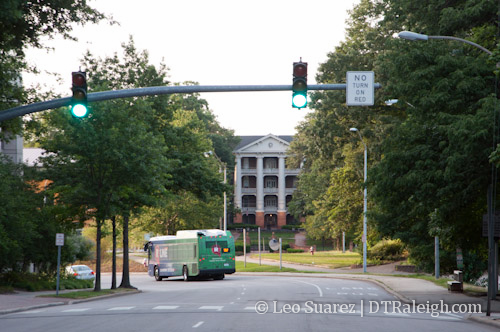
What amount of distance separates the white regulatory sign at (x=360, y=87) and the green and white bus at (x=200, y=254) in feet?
110

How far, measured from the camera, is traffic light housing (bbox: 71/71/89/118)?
577 inches

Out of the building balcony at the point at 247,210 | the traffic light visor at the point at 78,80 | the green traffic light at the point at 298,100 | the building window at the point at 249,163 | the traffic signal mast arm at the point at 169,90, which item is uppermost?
the building window at the point at 249,163

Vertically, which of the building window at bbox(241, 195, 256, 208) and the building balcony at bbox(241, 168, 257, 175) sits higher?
the building balcony at bbox(241, 168, 257, 175)

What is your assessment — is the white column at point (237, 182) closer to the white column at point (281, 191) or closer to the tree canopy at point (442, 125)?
the white column at point (281, 191)

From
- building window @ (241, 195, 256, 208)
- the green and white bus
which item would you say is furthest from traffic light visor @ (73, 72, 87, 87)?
building window @ (241, 195, 256, 208)

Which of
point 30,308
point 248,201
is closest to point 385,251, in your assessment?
point 30,308

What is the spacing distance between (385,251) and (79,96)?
5026 centimetres

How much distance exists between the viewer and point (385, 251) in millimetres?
61688

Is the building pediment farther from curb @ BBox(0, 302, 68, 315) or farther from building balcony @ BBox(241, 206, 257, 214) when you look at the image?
curb @ BBox(0, 302, 68, 315)

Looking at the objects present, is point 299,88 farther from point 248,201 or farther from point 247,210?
point 248,201

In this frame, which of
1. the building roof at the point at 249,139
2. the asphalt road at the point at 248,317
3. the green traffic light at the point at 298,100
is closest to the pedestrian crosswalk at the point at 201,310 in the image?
the asphalt road at the point at 248,317

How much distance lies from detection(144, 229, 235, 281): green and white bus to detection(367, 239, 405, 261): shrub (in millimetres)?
16341

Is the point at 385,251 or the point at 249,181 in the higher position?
the point at 249,181

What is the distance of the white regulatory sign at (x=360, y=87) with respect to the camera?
48.4 feet
